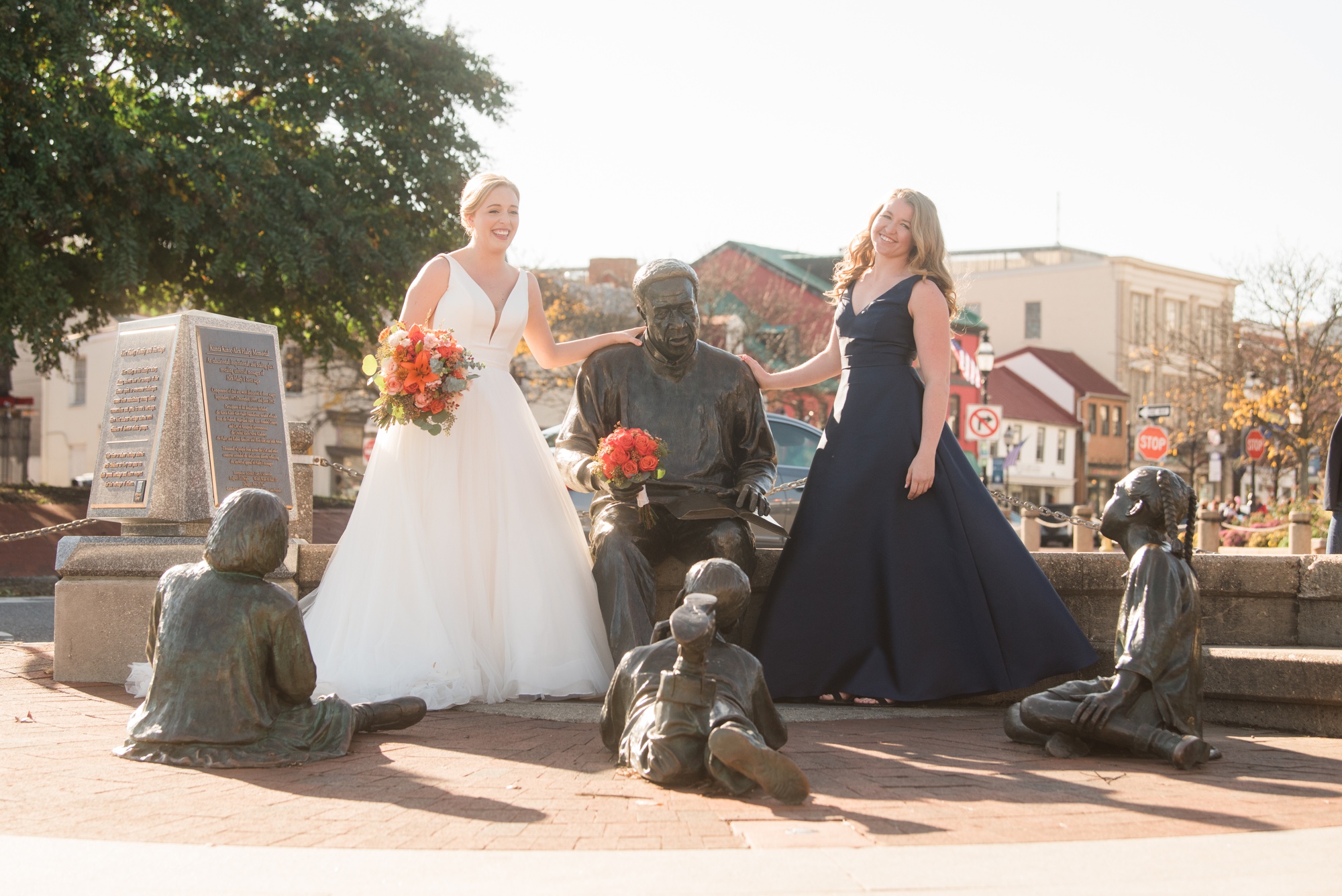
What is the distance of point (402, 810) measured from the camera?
359cm

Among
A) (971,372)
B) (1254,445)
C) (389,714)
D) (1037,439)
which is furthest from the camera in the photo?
(1037,439)

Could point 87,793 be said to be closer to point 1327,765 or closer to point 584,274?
point 1327,765

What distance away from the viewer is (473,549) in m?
6.20

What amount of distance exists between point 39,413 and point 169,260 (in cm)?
3048

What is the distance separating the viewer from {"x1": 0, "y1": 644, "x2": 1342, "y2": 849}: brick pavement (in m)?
3.33

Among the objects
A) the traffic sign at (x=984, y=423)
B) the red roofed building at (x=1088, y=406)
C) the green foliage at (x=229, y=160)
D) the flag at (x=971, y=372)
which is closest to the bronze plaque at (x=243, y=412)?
the green foliage at (x=229, y=160)

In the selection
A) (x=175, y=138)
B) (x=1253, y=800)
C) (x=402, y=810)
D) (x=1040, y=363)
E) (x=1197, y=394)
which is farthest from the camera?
(x=1040, y=363)

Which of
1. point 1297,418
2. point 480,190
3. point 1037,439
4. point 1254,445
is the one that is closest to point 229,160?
point 480,190

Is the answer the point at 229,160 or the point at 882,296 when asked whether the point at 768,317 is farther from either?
the point at 882,296

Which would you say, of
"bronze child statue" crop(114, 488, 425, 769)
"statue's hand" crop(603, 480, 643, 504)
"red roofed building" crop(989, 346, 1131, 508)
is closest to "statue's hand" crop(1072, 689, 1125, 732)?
"statue's hand" crop(603, 480, 643, 504)

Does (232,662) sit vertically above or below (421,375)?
below

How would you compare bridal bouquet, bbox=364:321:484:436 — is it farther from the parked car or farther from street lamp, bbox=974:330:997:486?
street lamp, bbox=974:330:997:486

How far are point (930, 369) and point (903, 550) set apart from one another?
0.84m

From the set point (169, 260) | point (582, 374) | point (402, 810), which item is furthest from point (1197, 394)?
point (402, 810)
